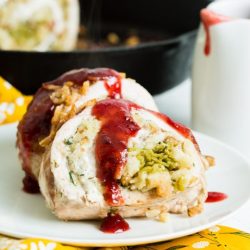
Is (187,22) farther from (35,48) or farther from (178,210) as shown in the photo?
(178,210)

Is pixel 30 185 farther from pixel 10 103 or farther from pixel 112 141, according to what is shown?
pixel 10 103

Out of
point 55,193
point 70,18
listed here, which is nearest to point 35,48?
point 70,18

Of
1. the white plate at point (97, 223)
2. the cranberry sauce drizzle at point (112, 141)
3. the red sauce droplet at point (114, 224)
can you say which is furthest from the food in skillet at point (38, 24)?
the red sauce droplet at point (114, 224)

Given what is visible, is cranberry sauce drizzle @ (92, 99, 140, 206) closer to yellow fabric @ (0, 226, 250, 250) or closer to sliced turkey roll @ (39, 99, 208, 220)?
sliced turkey roll @ (39, 99, 208, 220)

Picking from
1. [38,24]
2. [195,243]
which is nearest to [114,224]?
[195,243]

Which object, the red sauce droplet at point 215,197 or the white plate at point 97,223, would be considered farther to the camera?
the red sauce droplet at point 215,197

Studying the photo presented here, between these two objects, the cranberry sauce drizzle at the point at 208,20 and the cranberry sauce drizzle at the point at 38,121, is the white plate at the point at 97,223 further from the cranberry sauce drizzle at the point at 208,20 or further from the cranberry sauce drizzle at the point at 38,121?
the cranberry sauce drizzle at the point at 208,20
